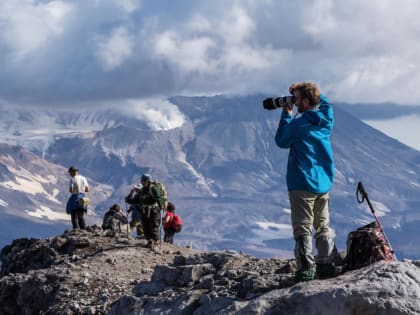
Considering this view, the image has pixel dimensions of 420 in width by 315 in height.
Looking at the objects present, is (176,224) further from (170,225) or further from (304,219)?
(304,219)

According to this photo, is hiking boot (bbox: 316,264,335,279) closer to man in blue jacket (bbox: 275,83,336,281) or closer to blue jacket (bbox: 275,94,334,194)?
man in blue jacket (bbox: 275,83,336,281)

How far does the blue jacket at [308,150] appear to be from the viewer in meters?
10.9

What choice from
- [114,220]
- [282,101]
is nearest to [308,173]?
[282,101]

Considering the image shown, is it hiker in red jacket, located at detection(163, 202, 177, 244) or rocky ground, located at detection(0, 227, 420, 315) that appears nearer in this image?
rocky ground, located at detection(0, 227, 420, 315)

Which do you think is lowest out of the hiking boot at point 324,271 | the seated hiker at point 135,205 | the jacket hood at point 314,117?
the hiking boot at point 324,271

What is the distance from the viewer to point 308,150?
10945mm

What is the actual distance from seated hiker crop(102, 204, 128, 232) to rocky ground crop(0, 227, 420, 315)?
2.08m

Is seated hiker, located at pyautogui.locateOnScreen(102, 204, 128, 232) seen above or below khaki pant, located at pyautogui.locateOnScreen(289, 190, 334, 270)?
above

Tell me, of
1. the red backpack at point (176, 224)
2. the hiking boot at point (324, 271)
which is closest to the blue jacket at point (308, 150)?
the hiking boot at point (324, 271)

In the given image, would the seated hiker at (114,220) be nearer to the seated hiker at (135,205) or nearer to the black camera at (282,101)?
the seated hiker at (135,205)

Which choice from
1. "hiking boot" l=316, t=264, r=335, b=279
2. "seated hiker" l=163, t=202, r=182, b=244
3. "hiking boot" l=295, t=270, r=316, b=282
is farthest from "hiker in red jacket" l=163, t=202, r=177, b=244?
"hiking boot" l=295, t=270, r=316, b=282

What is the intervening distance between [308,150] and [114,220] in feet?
56.6

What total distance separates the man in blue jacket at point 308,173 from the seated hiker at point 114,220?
53.3ft

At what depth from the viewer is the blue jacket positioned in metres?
10.9
